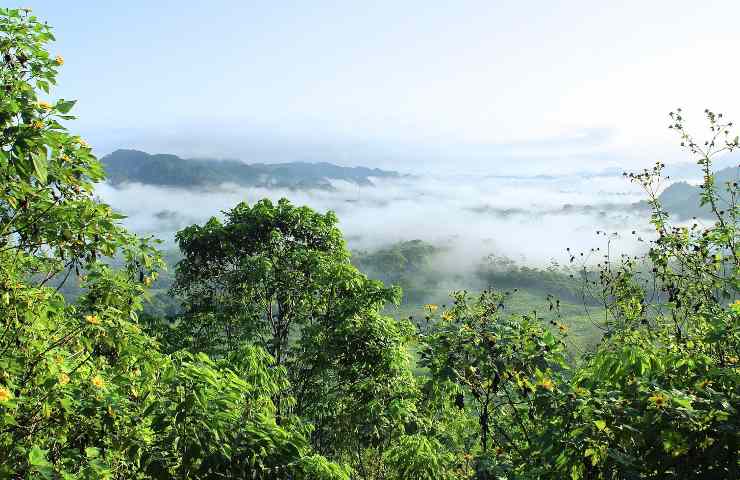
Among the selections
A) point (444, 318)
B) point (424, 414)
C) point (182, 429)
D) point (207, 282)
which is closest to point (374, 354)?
point (424, 414)

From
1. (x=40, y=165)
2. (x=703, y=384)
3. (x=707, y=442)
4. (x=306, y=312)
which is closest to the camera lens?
(x=40, y=165)

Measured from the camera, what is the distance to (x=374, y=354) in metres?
17.7

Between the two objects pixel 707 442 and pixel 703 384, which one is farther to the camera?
pixel 703 384

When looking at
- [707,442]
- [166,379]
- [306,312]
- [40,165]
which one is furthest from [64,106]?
[306,312]

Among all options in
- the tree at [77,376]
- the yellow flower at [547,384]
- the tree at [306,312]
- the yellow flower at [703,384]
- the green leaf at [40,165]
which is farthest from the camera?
the tree at [306,312]

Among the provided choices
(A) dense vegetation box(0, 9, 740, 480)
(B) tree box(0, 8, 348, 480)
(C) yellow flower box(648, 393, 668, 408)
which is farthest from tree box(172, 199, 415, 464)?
(C) yellow flower box(648, 393, 668, 408)

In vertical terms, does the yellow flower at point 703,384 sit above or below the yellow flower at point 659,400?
below

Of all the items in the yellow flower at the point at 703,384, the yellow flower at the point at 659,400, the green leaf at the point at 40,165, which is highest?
the green leaf at the point at 40,165

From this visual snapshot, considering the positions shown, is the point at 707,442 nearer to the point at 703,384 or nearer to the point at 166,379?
the point at 703,384

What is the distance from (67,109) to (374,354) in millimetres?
14415

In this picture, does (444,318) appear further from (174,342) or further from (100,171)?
(174,342)

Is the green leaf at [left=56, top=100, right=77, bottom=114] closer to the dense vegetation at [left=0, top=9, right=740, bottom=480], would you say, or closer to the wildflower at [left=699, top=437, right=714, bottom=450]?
the dense vegetation at [left=0, top=9, right=740, bottom=480]

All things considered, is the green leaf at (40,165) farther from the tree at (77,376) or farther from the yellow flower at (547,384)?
the yellow flower at (547,384)

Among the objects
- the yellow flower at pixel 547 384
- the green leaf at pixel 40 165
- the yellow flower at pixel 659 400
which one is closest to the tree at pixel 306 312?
the yellow flower at pixel 547 384
